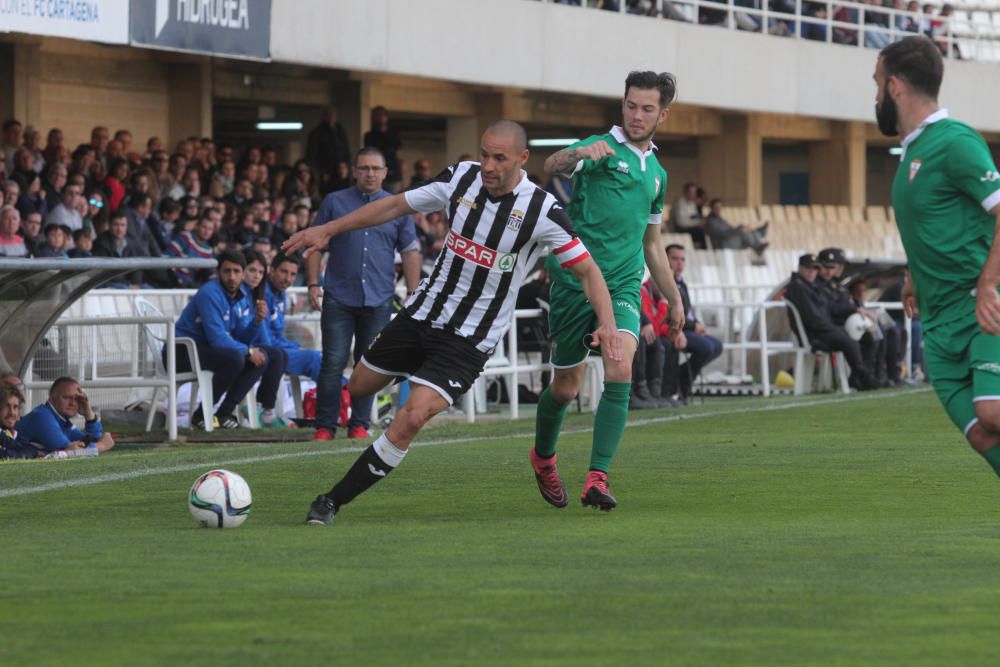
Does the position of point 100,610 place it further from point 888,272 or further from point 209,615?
point 888,272

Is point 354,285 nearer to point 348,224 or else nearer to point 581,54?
point 348,224

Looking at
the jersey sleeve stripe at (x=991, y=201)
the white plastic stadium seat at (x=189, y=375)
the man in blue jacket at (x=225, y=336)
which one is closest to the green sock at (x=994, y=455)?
the jersey sleeve stripe at (x=991, y=201)

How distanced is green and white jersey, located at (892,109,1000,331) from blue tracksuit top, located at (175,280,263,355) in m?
8.86

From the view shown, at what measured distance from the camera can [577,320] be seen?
8891mm

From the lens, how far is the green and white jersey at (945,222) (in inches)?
263

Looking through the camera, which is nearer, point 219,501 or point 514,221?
point 219,501

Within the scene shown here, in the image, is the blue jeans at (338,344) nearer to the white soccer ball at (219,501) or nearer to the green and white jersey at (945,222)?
the white soccer ball at (219,501)

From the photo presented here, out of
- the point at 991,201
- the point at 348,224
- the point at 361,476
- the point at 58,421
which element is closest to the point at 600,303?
the point at 348,224

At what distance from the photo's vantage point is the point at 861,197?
41406 millimetres

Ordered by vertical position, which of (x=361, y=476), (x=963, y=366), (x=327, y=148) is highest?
(x=327, y=148)

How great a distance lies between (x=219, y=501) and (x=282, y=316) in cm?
825

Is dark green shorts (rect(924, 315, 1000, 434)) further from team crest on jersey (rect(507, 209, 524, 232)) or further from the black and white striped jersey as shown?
team crest on jersey (rect(507, 209, 524, 232))

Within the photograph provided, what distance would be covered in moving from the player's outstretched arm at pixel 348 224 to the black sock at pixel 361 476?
887 mm

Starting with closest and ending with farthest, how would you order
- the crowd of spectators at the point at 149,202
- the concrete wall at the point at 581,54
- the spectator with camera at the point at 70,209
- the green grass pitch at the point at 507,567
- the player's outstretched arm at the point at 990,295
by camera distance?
the green grass pitch at the point at 507,567
the player's outstretched arm at the point at 990,295
the crowd of spectators at the point at 149,202
the spectator with camera at the point at 70,209
the concrete wall at the point at 581,54
